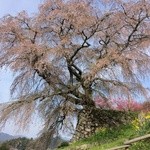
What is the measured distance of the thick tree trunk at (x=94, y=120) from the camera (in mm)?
20141

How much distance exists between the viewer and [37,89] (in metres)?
20.7

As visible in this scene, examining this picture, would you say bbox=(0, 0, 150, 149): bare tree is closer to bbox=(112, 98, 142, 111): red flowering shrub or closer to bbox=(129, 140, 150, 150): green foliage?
bbox=(112, 98, 142, 111): red flowering shrub

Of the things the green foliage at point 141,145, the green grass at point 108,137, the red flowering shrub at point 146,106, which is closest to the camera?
the green foliage at point 141,145

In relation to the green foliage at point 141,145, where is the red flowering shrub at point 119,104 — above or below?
above

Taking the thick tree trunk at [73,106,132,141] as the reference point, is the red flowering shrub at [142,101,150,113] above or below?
above

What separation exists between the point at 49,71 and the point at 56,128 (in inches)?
100

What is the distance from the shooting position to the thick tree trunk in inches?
793

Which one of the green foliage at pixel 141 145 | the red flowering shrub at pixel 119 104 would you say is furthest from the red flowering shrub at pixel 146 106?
the green foliage at pixel 141 145

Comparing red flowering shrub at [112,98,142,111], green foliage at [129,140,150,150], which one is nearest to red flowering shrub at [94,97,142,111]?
red flowering shrub at [112,98,142,111]

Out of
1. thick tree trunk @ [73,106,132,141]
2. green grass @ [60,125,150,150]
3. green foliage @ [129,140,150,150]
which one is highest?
thick tree trunk @ [73,106,132,141]

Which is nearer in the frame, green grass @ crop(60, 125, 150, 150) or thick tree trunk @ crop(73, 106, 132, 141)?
green grass @ crop(60, 125, 150, 150)

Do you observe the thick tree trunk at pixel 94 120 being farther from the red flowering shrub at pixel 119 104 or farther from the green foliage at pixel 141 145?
the green foliage at pixel 141 145

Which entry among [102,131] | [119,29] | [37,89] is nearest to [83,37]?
[119,29]

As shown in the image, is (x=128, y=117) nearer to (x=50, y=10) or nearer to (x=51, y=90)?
(x=51, y=90)
